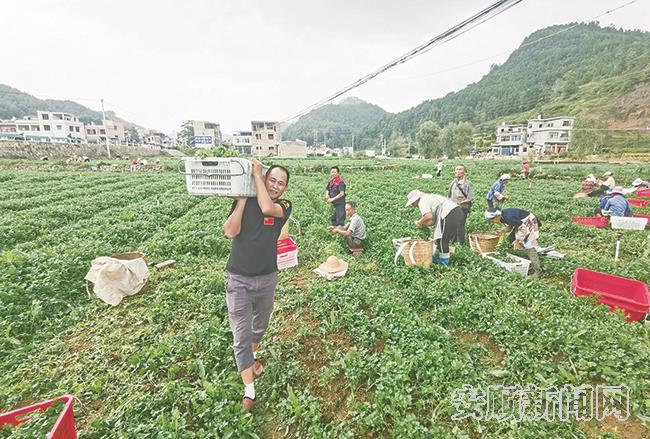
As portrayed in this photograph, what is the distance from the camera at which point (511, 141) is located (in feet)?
252

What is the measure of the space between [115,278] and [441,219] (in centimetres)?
659

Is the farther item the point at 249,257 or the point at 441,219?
the point at 441,219

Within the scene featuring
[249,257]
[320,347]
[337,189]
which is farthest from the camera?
[337,189]

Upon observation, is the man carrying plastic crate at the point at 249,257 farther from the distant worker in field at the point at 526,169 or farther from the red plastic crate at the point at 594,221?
the distant worker in field at the point at 526,169

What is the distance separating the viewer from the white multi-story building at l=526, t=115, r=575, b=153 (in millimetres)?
65750

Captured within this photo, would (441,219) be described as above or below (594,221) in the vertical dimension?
above

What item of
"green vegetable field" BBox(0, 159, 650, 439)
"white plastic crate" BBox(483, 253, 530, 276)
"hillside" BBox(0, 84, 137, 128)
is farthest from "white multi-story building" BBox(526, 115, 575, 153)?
"hillside" BBox(0, 84, 137, 128)

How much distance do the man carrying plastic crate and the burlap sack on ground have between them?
3536 millimetres

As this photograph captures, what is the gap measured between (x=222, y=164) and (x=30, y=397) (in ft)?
12.3

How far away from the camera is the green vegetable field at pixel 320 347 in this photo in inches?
123

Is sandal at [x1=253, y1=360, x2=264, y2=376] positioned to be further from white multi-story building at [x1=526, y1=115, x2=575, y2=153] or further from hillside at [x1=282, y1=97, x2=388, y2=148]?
hillside at [x1=282, y1=97, x2=388, y2=148]

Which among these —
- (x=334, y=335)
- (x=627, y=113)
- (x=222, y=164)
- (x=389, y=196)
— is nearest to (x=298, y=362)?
(x=334, y=335)

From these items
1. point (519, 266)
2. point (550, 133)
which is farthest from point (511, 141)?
point (519, 266)
